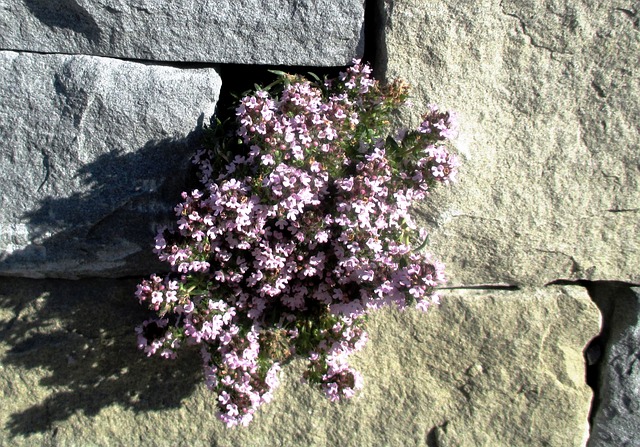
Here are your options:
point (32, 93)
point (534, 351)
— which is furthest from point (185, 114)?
point (534, 351)

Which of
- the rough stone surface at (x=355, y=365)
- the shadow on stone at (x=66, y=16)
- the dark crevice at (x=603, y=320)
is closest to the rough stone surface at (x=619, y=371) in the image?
the dark crevice at (x=603, y=320)

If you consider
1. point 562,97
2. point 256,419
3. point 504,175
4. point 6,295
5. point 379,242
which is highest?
point 562,97

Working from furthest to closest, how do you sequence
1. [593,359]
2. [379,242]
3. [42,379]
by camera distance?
[593,359] < [42,379] < [379,242]

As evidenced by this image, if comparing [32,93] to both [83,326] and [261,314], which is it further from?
[261,314]

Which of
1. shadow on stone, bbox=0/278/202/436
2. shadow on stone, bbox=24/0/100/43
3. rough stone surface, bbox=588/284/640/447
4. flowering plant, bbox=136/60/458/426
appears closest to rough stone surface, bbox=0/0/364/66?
shadow on stone, bbox=24/0/100/43

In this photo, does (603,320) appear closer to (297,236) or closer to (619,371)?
(619,371)

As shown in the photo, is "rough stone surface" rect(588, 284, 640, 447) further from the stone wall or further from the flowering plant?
the flowering plant

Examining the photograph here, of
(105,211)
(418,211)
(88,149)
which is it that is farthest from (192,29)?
(418,211)

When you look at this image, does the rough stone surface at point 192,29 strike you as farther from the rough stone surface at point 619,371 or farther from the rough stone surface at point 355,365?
the rough stone surface at point 619,371
